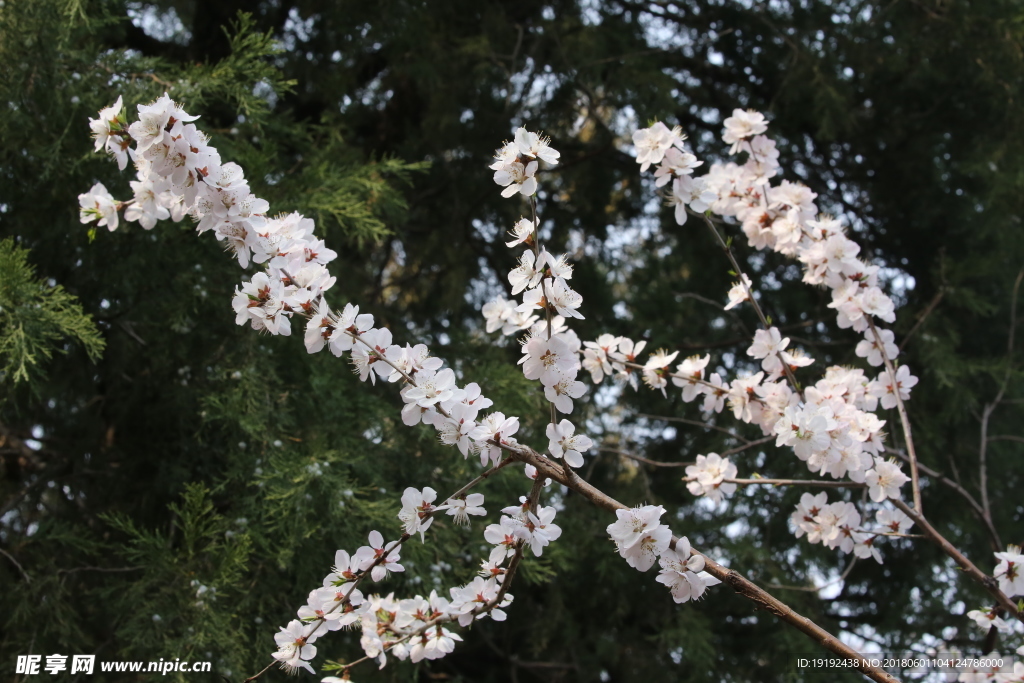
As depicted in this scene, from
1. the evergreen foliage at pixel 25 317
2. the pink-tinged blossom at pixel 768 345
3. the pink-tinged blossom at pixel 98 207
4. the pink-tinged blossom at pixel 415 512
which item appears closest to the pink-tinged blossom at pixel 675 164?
the pink-tinged blossom at pixel 768 345

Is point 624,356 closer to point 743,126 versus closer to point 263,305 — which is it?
point 743,126

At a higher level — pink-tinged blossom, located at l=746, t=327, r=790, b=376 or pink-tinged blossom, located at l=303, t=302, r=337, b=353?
pink-tinged blossom, located at l=746, t=327, r=790, b=376

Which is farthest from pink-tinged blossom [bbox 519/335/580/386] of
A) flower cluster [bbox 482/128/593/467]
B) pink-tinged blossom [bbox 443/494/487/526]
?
pink-tinged blossom [bbox 443/494/487/526]

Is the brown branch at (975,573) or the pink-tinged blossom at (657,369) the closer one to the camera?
the brown branch at (975,573)

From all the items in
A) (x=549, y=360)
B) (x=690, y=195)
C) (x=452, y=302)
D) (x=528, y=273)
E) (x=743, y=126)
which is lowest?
(x=549, y=360)

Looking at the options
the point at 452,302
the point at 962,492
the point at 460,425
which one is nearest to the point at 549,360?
the point at 460,425

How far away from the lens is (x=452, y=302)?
2820 millimetres

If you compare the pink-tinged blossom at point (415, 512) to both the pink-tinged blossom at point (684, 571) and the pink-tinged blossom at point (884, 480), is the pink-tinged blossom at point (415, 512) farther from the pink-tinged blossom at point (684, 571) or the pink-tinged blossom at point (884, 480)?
the pink-tinged blossom at point (884, 480)

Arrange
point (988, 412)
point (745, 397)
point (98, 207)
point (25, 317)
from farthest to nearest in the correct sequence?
point (988, 412)
point (745, 397)
point (25, 317)
point (98, 207)

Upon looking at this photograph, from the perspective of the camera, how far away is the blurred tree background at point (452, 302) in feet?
5.89

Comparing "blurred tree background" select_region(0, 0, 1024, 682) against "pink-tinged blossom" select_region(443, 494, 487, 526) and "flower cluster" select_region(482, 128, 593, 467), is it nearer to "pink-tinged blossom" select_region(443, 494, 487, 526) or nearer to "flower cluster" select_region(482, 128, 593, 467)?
"pink-tinged blossom" select_region(443, 494, 487, 526)

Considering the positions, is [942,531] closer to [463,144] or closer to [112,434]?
[463,144]

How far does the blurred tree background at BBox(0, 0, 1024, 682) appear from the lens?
5.89ft

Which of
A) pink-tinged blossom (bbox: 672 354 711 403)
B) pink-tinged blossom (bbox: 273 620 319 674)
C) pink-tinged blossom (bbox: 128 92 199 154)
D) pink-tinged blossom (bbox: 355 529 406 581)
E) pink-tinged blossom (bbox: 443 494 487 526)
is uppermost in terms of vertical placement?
pink-tinged blossom (bbox: 128 92 199 154)
